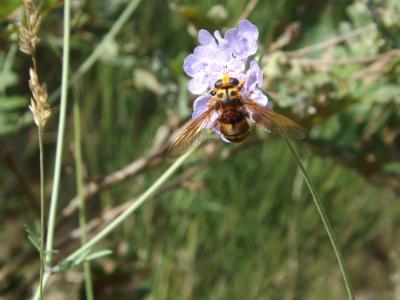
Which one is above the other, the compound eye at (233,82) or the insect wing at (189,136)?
the compound eye at (233,82)

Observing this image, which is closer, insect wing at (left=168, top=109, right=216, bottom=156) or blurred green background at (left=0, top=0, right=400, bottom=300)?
insect wing at (left=168, top=109, right=216, bottom=156)

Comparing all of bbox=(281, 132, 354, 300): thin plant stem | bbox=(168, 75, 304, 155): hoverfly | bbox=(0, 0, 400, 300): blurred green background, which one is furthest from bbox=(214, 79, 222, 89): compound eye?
bbox=(0, 0, 400, 300): blurred green background

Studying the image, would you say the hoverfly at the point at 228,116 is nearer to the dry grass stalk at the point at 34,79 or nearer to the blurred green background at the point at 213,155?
the dry grass stalk at the point at 34,79

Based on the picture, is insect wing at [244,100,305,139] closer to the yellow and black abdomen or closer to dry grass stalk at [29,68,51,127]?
the yellow and black abdomen

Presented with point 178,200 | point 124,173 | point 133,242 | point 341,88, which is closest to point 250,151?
point 178,200

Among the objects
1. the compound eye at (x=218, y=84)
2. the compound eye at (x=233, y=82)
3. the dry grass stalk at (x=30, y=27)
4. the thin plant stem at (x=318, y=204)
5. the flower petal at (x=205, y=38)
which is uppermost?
the dry grass stalk at (x=30, y=27)

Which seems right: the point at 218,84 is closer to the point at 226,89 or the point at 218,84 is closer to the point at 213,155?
the point at 226,89

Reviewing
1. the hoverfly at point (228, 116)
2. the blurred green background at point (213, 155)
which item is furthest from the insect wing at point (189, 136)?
the blurred green background at point (213, 155)
